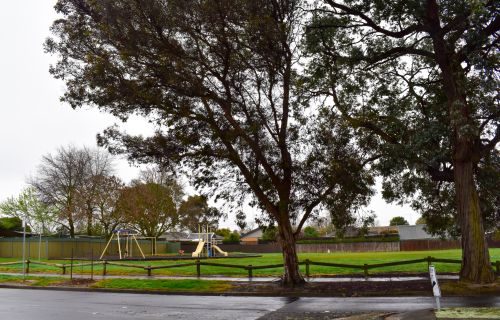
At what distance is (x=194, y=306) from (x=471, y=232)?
10579mm

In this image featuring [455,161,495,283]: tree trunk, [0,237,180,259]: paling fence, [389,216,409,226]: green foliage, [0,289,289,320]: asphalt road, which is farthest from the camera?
[389,216,409,226]: green foliage

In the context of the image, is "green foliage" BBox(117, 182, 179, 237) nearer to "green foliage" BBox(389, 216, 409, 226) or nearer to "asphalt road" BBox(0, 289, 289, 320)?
"asphalt road" BBox(0, 289, 289, 320)

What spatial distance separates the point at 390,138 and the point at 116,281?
14.9 metres

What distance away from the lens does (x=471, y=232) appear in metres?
18.5

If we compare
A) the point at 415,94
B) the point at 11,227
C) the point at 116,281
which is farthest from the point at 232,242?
the point at 415,94

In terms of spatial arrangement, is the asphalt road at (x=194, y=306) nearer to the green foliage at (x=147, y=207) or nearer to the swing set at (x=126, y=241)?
the swing set at (x=126, y=241)

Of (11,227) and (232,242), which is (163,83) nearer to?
(11,227)

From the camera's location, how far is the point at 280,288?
67.9ft

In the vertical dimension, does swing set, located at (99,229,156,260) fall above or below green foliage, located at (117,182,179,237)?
below

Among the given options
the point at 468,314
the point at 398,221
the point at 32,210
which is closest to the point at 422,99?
the point at 468,314

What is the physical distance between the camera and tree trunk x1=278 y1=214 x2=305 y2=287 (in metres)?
21.7

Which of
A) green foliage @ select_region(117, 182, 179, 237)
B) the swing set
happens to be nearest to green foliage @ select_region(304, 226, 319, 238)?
green foliage @ select_region(117, 182, 179, 237)

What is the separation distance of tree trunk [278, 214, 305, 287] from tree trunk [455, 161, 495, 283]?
6757 mm

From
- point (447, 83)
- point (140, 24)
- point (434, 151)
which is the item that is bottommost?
point (434, 151)
